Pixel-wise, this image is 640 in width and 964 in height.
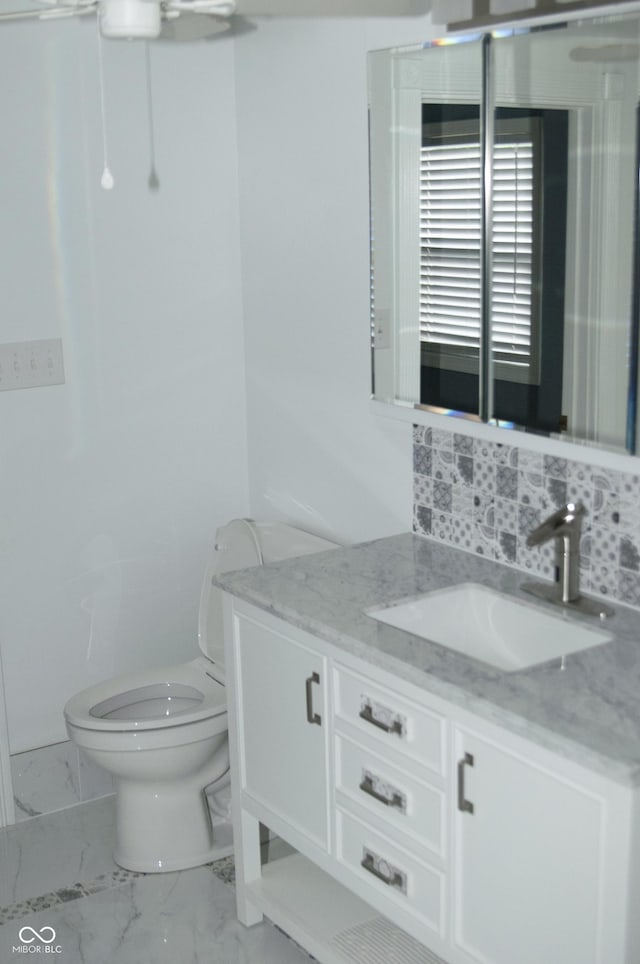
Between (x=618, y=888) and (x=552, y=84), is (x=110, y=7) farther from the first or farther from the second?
(x=618, y=888)

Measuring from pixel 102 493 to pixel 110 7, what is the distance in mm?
1831

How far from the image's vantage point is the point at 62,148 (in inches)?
116

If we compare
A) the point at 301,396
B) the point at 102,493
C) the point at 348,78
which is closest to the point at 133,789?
the point at 102,493

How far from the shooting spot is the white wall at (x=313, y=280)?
2.76 metres

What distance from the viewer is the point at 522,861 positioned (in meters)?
1.80

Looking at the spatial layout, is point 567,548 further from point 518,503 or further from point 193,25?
point 193,25

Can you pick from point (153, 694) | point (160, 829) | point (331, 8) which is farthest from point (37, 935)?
point (331, 8)

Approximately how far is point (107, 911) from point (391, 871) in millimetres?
885

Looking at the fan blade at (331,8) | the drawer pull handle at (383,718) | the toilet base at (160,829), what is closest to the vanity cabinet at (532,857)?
the drawer pull handle at (383,718)

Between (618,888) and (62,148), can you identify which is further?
(62,148)

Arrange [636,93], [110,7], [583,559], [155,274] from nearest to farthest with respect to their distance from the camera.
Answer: [110,7], [636,93], [583,559], [155,274]

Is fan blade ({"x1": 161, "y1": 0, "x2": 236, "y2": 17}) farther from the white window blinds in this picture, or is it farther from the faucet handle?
the faucet handle

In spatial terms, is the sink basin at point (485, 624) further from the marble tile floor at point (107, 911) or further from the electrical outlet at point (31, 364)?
the electrical outlet at point (31, 364)

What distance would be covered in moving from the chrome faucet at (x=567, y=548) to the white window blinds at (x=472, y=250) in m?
0.26
